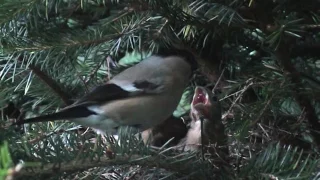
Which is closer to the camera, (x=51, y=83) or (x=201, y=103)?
(x=51, y=83)

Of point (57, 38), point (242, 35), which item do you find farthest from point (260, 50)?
point (57, 38)

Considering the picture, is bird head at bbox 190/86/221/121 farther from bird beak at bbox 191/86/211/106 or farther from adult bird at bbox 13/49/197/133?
adult bird at bbox 13/49/197/133

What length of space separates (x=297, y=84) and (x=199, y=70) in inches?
18.0

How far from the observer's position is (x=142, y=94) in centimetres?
168

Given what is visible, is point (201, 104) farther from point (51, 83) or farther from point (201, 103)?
point (51, 83)

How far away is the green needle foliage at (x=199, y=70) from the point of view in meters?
0.94

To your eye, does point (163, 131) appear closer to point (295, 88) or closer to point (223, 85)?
point (223, 85)

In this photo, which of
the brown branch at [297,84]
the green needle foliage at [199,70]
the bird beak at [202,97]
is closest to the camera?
the green needle foliage at [199,70]

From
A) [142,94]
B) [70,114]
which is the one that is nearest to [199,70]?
[142,94]

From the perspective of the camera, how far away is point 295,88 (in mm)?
1258

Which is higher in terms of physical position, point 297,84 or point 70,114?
point 297,84

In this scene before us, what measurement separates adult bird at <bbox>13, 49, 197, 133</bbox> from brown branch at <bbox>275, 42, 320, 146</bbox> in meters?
0.41

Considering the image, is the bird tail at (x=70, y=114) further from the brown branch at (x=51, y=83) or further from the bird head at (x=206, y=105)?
the bird head at (x=206, y=105)

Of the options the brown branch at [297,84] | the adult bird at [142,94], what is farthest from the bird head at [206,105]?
the brown branch at [297,84]
